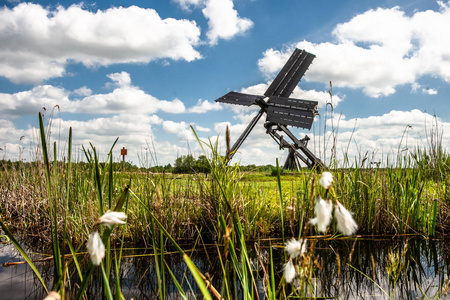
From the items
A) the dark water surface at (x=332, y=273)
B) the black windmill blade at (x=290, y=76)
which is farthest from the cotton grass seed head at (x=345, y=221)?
the black windmill blade at (x=290, y=76)

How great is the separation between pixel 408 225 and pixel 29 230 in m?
6.22

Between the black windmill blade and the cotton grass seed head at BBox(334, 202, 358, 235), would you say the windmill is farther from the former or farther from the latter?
the cotton grass seed head at BBox(334, 202, 358, 235)

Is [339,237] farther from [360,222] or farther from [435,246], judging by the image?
[435,246]

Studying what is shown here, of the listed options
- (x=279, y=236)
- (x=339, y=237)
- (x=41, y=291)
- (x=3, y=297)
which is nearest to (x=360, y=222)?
(x=339, y=237)

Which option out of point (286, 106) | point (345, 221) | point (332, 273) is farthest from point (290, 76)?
point (345, 221)

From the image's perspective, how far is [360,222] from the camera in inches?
194

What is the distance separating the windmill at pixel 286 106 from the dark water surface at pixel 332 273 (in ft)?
30.4

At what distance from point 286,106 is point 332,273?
1201cm

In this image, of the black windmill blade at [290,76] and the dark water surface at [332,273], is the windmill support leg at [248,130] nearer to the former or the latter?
the black windmill blade at [290,76]

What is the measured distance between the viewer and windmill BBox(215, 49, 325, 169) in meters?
14.5

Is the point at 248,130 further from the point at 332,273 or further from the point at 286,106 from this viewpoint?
the point at 332,273

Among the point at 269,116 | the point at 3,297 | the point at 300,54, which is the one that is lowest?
the point at 3,297

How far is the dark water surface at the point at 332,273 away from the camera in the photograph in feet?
9.86

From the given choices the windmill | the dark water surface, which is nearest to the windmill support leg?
the windmill
